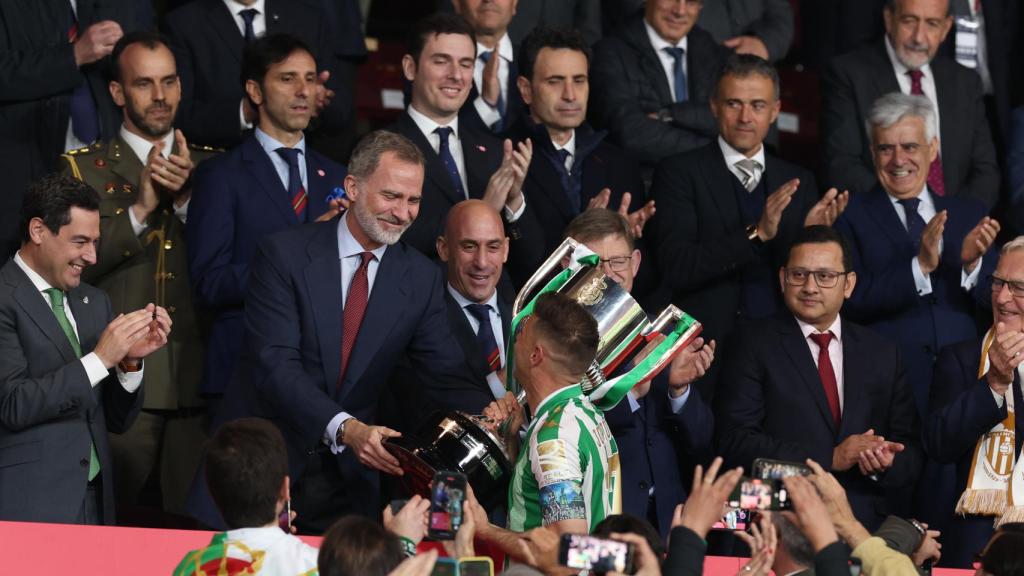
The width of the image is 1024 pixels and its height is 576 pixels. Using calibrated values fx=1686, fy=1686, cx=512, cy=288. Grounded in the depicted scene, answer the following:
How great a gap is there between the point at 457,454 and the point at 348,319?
1.10 meters

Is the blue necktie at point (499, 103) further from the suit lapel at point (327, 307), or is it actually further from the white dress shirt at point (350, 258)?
the suit lapel at point (327, 307)

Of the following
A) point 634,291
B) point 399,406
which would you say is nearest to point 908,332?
point 634,291

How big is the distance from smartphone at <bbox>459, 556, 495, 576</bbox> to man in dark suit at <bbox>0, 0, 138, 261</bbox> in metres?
3.68

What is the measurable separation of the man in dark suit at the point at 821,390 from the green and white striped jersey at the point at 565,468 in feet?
5.40

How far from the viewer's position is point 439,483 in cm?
417

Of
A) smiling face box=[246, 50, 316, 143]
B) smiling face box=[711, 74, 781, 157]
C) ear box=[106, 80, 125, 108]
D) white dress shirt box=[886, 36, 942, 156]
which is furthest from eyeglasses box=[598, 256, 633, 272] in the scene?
white dress shirt box=[886, 36, 942, 156]

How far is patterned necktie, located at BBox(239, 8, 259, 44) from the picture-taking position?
7770 mm

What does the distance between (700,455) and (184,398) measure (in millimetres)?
2104

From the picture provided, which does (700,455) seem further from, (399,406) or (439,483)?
(439,483)

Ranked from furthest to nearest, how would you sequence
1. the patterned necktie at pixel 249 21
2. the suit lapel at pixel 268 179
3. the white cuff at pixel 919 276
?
the patterned necktie at pixel 249 21 → the white cuff at pixel 919 276 → the suit lapel at pixel 268 179

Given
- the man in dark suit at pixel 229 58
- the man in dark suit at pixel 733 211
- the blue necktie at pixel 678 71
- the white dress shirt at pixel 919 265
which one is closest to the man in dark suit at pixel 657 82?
the blue necktie at pixel 678 71

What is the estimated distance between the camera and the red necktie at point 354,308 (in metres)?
5.93

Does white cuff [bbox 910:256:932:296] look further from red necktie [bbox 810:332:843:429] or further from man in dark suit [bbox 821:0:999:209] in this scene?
man in dark suit [bbox 821:0:999:209]

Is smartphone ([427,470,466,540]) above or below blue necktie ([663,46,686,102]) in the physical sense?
below
